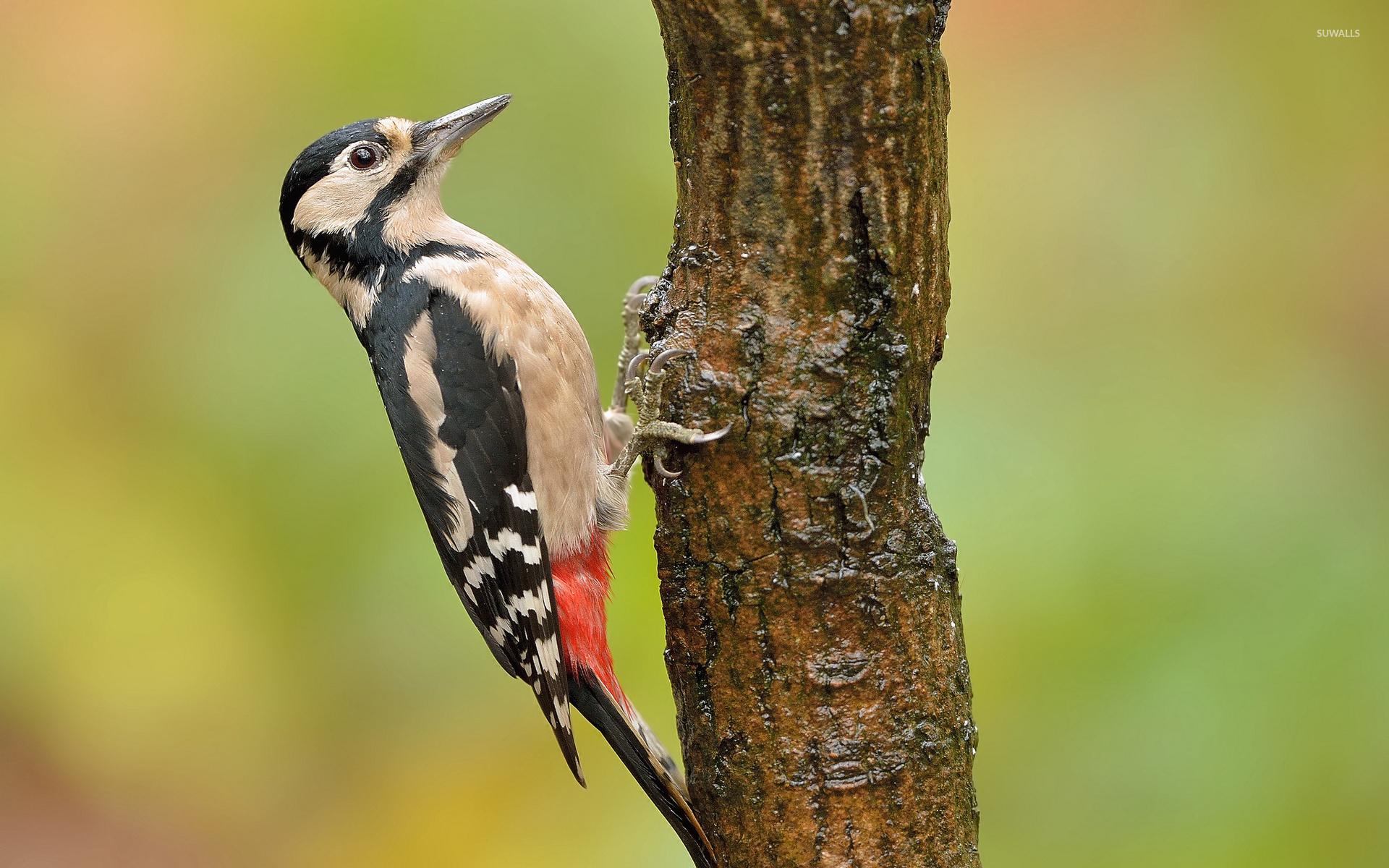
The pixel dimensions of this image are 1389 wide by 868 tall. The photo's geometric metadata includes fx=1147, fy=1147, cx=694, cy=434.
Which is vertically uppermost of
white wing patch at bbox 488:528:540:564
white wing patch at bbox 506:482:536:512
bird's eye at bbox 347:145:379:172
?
bird's eye at bbox 347:145:379:172

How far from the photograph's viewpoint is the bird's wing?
236 cm

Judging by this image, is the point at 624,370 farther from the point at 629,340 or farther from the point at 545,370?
the point at 545,370

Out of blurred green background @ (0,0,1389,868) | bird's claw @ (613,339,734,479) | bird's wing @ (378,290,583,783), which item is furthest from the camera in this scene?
blurred green background @ (0,0,1389,868)

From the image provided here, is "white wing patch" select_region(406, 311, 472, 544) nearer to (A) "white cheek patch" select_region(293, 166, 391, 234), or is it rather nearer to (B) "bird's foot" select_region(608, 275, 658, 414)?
(A) "white cheek patch" select_region(293, 166, 391, 234)

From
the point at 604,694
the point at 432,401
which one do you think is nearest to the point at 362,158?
the point at 432,401

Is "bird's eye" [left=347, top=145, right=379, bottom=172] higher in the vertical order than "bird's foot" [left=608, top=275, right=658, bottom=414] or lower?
higher

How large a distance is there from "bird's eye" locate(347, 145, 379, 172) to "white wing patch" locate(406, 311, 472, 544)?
42cm

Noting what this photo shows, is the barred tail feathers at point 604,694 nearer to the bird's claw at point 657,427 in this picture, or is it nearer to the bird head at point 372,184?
the bird's claw at point 657,427

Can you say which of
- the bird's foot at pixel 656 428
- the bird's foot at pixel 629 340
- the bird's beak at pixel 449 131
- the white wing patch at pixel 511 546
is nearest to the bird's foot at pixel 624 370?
the bird's foot at pixel 629 340

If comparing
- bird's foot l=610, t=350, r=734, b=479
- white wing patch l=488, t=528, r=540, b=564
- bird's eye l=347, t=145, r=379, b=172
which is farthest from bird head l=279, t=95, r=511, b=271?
bird's foot l=610, t=350, r=734, b=479

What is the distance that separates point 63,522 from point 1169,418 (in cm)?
306

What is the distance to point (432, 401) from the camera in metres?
2.40

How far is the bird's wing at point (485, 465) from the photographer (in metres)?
2.36

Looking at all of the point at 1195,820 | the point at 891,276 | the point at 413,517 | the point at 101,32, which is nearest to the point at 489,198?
the point at 413,517
